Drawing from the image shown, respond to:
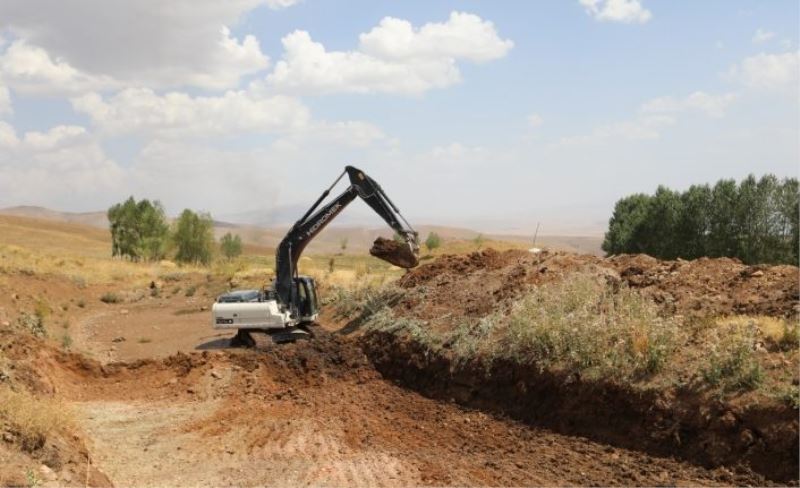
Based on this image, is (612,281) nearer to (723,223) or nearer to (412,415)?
(412,415)

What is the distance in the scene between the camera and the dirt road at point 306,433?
9.45 m

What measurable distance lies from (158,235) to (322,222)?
4417cm

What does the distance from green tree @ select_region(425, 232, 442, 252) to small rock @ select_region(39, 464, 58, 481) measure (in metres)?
50.4

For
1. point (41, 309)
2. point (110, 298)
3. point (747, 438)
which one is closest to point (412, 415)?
point (747, 438)

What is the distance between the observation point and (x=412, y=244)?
1775 cm

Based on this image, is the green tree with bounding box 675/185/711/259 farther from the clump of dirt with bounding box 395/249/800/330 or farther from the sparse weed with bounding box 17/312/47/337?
the sparse weed with bounding box 17/312/47/337

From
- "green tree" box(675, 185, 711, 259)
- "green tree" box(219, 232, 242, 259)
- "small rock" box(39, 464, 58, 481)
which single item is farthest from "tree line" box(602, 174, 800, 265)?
"green tree" box(219, 232, 242, 259)

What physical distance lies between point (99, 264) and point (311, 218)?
99.6ft

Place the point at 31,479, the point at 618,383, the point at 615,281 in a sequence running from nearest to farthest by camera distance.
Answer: the point at 31,479, the point at 618,383, the point at 615,281

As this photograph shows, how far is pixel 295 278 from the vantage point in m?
18.6

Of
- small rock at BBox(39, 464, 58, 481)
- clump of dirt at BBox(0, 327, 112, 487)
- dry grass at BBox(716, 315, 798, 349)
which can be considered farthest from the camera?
dry grass at BBox(716, 315, 798, 349)

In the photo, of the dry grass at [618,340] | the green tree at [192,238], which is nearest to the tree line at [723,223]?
the dry grass at [618,340]

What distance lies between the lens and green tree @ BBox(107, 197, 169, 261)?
2259 inches

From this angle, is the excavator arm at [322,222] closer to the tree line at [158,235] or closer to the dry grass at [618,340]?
the dry grass at [618,340]
